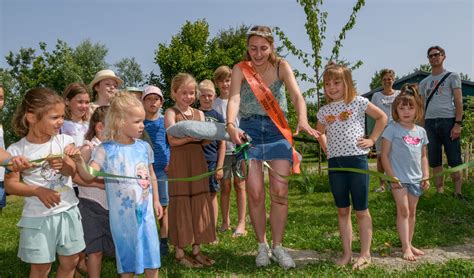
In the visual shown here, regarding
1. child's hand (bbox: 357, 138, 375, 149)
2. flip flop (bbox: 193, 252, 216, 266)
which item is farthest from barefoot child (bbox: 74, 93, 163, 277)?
child's hand (bbox: 357, 138, 375, 149)

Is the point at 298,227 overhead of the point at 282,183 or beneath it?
beneath

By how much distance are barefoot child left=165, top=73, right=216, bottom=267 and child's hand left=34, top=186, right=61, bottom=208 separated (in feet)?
4.91

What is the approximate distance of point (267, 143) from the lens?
4.14 m

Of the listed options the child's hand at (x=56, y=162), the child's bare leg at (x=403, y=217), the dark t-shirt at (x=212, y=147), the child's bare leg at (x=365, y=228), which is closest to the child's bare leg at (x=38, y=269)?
the child's hand at (x=56, y=162)

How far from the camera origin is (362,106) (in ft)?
13.6

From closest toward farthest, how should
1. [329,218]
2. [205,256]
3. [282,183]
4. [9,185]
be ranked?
[9,185] < [282,183] < [205,256] < [329,218]

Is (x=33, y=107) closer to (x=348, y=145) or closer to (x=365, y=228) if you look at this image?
(x=348, y=145)

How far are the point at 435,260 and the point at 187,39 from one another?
2800cm

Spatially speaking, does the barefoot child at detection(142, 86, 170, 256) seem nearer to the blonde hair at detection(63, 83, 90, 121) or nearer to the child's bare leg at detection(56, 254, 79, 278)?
the blonde hair at detection(63, 83, 90, 121)

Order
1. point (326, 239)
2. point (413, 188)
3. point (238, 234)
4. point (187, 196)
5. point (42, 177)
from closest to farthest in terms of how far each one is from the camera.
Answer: point (42, 177) → point (187, 196) → point (413, 188) → point (326, 239) → point (238, 234)

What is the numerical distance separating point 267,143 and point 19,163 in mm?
2091

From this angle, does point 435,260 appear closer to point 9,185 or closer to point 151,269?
point 151,269

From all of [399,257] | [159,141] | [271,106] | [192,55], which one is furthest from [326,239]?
[192,55]

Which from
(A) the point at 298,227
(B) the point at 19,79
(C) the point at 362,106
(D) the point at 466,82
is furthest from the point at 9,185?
(B) the point at 19,79
